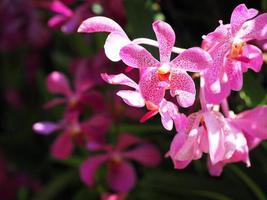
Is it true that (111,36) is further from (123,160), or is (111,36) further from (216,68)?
(123,160)

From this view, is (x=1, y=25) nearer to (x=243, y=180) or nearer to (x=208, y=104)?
(x=243, y=180)

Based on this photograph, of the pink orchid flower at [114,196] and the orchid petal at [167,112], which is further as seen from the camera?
the pink orchid flower at [114,196]

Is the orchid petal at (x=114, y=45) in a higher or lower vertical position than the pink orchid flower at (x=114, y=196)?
higher

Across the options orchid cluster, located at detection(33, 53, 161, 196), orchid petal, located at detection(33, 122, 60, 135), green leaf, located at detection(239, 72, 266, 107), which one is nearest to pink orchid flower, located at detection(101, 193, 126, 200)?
orchid cluster, located at detection(33, 53, 161, 196)

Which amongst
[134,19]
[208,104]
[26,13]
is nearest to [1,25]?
[26,13]

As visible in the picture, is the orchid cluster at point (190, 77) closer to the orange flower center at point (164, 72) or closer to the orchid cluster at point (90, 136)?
the orange flower center at point (164, 72)

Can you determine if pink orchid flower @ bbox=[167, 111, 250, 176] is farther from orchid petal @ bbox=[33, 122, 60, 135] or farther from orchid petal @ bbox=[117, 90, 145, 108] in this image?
orchid petal @ bbox=[33, 122, 60, 135]

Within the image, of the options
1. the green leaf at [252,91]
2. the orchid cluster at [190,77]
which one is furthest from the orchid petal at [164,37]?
the green leaf at [252,91]
